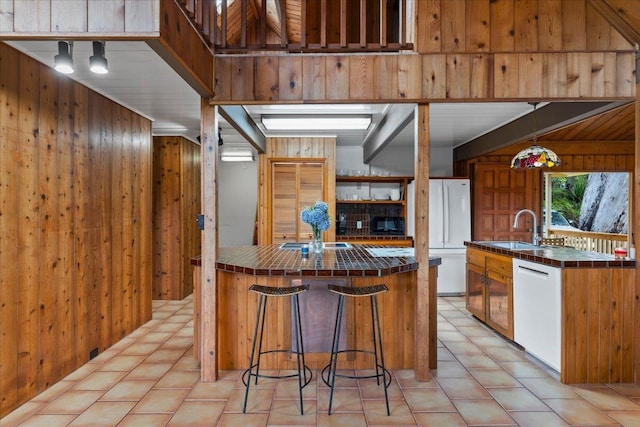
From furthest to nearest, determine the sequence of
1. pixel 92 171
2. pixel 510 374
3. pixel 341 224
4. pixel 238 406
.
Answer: pixel 341 224
pixel 92 171
pixel 510 374
pixel 238 406

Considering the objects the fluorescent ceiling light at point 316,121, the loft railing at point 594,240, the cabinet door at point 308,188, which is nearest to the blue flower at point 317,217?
the fluorescent ceiling light at point 316,121

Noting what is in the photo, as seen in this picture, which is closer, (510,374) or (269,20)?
(510,374)

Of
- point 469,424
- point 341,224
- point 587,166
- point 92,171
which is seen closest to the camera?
point 469,424

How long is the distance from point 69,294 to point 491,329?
4056 millimetres

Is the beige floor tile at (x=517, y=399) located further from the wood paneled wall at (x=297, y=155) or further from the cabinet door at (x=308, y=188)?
the cabinet door at (x=308, y=188)

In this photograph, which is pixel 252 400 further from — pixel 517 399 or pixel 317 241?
pixel 517 399

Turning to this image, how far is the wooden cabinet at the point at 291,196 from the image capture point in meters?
5.68

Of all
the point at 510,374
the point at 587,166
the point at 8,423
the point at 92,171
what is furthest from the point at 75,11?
the point at 587,166

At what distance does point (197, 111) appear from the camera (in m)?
3.89

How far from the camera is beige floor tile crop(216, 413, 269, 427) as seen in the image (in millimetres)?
2230

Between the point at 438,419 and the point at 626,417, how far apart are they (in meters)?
1.19

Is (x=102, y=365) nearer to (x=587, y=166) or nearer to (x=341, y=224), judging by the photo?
(x=341, y=224)

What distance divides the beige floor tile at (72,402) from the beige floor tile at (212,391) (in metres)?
0.66

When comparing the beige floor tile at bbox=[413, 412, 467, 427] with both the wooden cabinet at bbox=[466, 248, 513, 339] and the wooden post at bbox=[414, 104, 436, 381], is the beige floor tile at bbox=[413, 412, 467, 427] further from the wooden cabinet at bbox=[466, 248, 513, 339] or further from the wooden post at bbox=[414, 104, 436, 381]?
the wooden cabinet at bbox=[466, 248, 513, 339]
